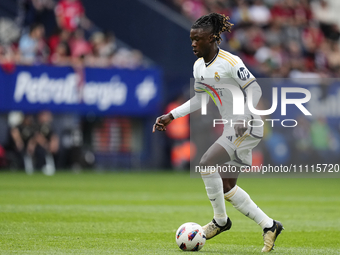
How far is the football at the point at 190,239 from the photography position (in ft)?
19.6

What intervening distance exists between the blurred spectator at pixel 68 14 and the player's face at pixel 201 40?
496 inches

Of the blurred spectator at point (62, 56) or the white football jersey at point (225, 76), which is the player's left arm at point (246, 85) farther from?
the blurred spectator at point (62, 56)

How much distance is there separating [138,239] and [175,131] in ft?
39.6

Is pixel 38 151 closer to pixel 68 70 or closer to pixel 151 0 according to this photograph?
pixel 68 70

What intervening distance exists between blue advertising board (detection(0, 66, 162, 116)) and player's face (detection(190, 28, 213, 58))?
11835 mm

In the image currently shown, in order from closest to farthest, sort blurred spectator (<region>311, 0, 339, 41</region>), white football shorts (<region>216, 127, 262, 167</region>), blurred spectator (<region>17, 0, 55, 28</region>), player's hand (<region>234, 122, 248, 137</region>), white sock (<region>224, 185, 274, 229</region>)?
player's hand (<region>234, 122, 248, 137</region>)
white football shorts (<region>216, 127, 262, 167</region>)
white sock (<region>224, 185, 274, 229</region>)
blurred spectator (<region>17, 0, 55, 28</region>)
blurred spectator (<region>311, 0, 339, 41</region>)

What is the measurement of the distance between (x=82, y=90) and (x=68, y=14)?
7.80ft

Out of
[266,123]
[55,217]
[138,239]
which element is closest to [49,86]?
[266,123]

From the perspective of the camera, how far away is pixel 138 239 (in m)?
6.66

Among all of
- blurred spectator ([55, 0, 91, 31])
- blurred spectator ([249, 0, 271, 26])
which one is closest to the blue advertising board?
blurred spectator ([55, 0, 91, 31])

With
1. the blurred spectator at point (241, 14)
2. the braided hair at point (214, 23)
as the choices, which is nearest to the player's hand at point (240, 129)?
the braided hair at point (214, 23)

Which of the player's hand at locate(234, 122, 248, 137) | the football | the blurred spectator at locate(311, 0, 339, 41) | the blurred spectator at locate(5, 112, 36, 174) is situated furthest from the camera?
the blurred spectator at locate(311, 0, 339, 41)

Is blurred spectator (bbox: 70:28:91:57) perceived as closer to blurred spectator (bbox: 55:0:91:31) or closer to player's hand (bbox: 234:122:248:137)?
blurred spectator (bbox: 55:0:91:31)

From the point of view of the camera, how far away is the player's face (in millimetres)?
6133
